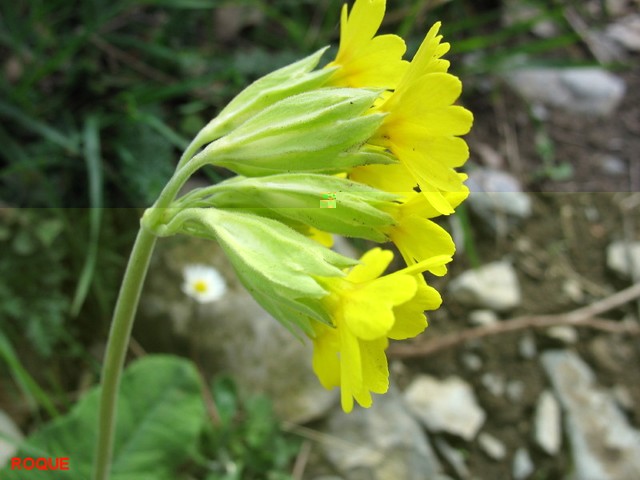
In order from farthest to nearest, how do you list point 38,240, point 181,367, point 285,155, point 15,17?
point 15,17
point 38,240
point 181,367
point 285,155

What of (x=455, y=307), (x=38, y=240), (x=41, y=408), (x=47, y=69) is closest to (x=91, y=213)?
(x=38, y=240)

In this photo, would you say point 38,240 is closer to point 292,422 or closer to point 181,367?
point 181,367

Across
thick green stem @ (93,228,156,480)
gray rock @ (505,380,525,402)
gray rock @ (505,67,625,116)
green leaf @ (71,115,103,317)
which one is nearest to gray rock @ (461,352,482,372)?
gray rock @ (505,380,525,402)

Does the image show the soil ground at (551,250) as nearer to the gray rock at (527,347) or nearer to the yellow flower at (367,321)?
the gray rock at (527,347)

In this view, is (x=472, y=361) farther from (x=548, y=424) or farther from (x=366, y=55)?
(x=366, y=55)

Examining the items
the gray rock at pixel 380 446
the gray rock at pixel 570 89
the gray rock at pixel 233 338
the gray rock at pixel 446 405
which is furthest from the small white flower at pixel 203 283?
the gray rock at pixel 570 89

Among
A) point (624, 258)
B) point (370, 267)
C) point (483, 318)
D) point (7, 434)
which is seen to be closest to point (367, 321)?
point (370, 267)

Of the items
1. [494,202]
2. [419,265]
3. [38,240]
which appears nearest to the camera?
[419,265]

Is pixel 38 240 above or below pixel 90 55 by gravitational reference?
below
